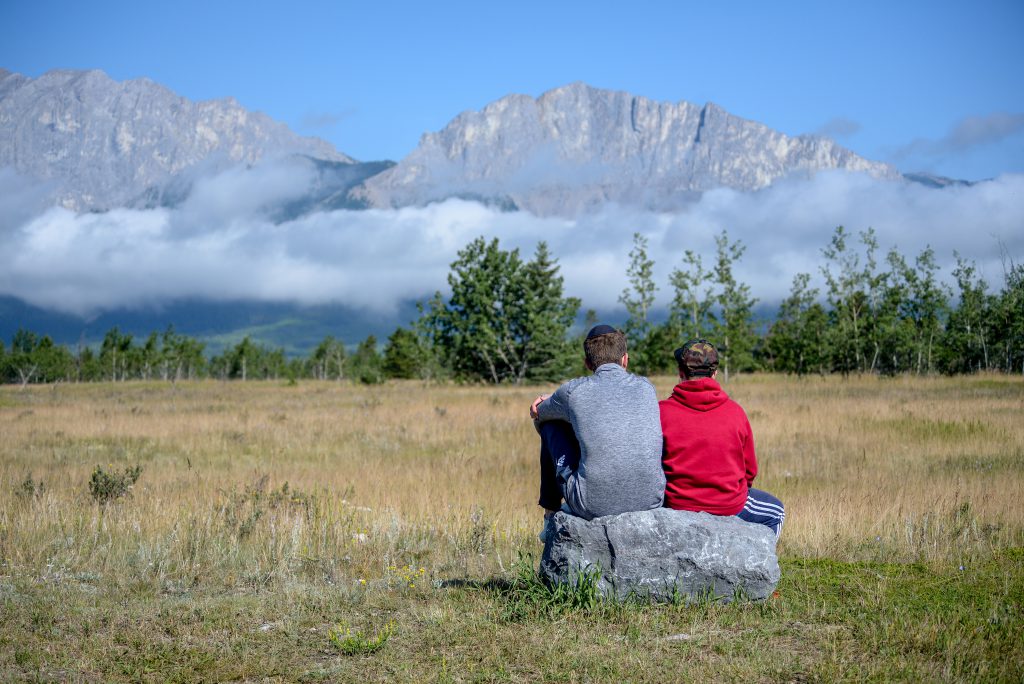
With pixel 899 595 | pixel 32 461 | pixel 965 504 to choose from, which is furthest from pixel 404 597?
pixel 32 461

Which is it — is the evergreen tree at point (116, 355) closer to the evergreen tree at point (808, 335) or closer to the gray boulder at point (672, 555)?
the evergreen tree at point (808, 335)

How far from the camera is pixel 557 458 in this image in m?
5.40

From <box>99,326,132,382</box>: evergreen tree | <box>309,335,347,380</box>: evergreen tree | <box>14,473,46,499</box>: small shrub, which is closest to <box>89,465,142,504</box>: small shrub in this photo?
<box>14,473,46,499</box>: small shrub

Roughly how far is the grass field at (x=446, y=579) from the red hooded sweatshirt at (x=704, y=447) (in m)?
0.72

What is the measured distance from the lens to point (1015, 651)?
4.14 metres

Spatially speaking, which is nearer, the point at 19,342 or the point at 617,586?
the point at 617,586

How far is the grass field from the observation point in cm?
431

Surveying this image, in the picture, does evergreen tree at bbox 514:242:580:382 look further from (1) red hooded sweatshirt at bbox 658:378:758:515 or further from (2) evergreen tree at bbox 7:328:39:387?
(2) evergreen tree at bbox 7:328:39:387

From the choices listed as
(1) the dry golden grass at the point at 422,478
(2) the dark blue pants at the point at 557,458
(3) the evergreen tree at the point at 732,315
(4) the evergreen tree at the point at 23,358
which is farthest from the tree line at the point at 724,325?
(4) the evergreen tree at the point at 23,358

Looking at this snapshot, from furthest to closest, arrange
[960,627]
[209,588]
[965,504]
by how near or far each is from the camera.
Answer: [965,504], [209,588], [960,627]

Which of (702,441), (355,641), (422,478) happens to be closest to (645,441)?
(702,441)

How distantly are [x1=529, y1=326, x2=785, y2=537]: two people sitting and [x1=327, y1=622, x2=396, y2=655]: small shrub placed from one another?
144 centimetres

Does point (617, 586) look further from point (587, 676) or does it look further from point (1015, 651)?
point (1015, 651)

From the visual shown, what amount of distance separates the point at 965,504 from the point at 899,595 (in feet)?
12.5
